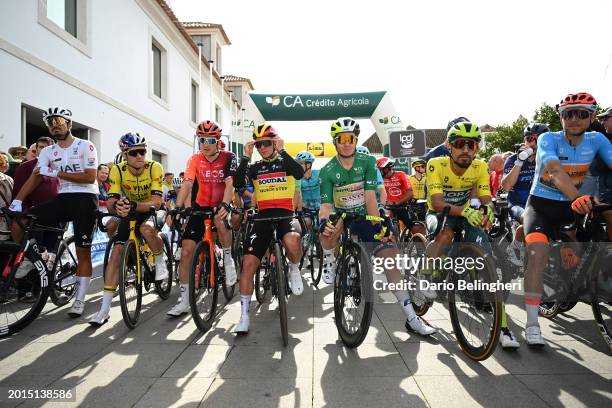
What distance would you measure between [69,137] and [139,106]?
9.30 metres

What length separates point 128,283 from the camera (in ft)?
14.5

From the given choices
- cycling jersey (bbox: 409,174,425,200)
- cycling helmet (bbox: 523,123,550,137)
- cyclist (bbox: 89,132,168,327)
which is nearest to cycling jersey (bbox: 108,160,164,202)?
cyclist (bbox: 89,132,168,327)

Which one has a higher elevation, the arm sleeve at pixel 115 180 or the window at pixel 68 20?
the window at pixel 68 20

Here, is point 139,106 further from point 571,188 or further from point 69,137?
point 571,188

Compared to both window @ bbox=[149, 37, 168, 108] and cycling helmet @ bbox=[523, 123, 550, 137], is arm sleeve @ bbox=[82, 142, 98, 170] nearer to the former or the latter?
cycling helmet @ bbox=[523, 123, 550, 137]

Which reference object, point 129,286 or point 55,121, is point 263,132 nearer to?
point 129,286

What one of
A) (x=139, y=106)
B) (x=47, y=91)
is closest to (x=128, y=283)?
(x=47, y=91)

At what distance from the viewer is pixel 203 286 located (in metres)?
4.61

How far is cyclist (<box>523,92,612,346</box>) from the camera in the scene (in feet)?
12.0

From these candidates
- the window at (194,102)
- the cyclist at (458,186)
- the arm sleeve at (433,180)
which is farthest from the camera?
the window at (194,102)

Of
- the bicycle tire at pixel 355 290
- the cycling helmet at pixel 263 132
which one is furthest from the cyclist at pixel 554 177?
the cycling helmet at pixel 263 132

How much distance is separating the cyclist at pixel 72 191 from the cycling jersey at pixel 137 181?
286 mm

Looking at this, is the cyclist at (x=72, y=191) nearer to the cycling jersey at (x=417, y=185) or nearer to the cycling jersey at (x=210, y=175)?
the cycling jersey at (x=210, y=175)

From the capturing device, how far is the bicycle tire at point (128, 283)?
420 centimetres
